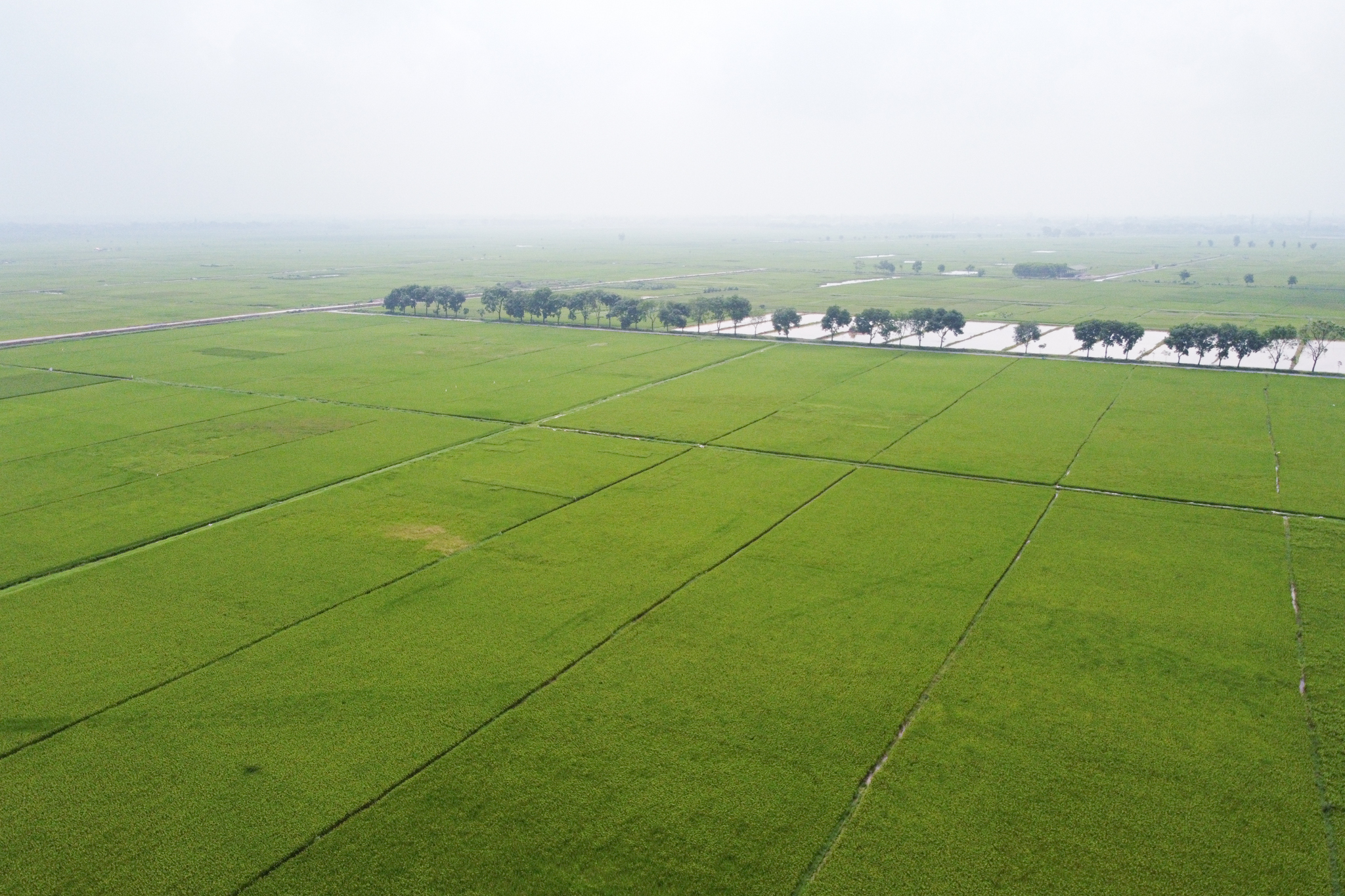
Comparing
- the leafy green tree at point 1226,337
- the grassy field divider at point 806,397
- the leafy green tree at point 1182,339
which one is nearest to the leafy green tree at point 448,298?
the grassy field divider at point 806,397

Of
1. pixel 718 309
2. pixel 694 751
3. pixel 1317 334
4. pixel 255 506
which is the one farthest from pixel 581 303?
pixel 694 751

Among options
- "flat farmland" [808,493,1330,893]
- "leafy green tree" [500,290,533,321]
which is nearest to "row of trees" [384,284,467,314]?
"leafy green tree" [500,290,533,321]

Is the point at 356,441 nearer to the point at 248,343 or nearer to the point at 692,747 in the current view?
the point at 692,747

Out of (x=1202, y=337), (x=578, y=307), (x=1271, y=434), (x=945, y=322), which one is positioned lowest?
(x=1271, y=434)

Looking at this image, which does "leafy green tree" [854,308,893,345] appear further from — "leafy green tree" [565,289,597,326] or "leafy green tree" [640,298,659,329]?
"leafy green tree" [565,289,597,326]

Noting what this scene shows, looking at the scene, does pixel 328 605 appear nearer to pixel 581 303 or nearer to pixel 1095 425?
pixel 1095 425

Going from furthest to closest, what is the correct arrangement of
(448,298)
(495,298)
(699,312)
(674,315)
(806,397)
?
(448,298) → (495,298) → (699,312) → (674,315) → (806,397)

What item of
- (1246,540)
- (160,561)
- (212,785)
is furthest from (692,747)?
(1246,540)

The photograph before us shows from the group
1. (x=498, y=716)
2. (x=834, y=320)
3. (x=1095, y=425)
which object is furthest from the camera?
(x=834, y=320)
